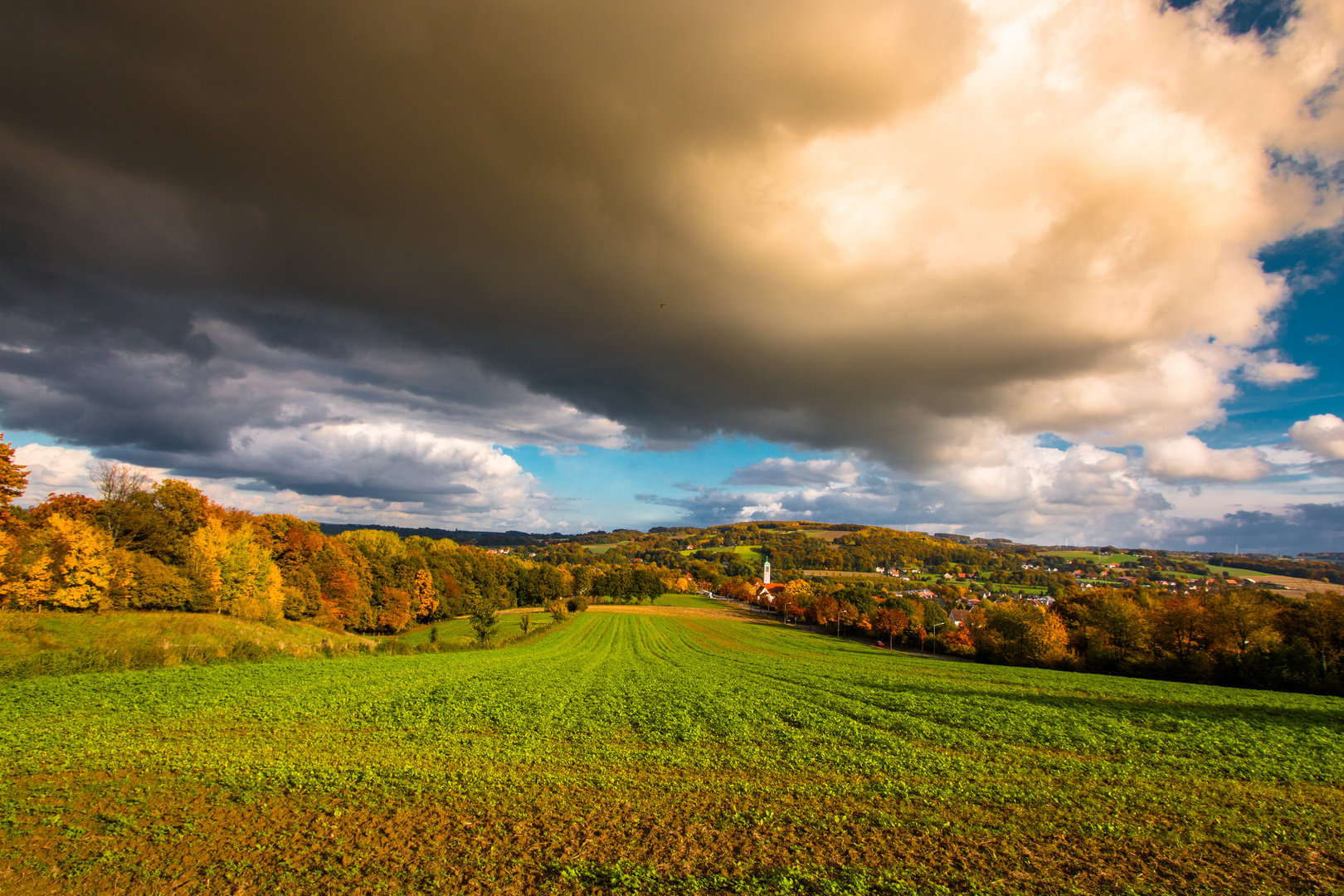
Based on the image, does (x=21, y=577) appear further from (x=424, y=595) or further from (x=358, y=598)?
(x=424, y=595)

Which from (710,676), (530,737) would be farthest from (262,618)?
(530,737)

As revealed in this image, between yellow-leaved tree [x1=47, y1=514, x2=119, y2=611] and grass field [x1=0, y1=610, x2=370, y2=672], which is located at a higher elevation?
yellow-leaved tree [x1=47, y1=514, x2=119, y2=611]

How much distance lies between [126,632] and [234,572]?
14.9 meters

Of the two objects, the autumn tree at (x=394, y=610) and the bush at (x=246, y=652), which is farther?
the autumn tree at (x=394, y=610)

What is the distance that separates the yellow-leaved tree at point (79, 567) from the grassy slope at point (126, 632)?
54.1 inches

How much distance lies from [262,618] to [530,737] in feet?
153

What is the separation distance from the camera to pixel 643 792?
38.2ft

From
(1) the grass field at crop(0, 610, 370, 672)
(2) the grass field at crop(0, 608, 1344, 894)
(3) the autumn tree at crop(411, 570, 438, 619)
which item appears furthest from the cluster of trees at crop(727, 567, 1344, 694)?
(3) the autumn tree at crop(411, 570, 438, 619)

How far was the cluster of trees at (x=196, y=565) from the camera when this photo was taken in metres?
36.1

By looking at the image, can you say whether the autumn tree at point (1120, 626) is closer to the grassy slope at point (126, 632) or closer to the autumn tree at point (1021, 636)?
the autumn tree at point (1021, 636)

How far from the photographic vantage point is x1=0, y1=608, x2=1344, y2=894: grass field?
27.3ft

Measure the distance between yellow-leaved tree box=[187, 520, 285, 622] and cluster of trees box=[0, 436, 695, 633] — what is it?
0.10 metres

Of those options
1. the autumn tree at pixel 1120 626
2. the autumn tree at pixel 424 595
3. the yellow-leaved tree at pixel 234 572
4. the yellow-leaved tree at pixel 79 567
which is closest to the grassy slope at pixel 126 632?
the yellow-leaved tree at pixel 79 567

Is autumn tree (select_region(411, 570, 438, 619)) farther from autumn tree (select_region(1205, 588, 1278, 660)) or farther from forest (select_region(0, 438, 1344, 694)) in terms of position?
autumn tree (select_region(1205, 588, 1278, 660))
